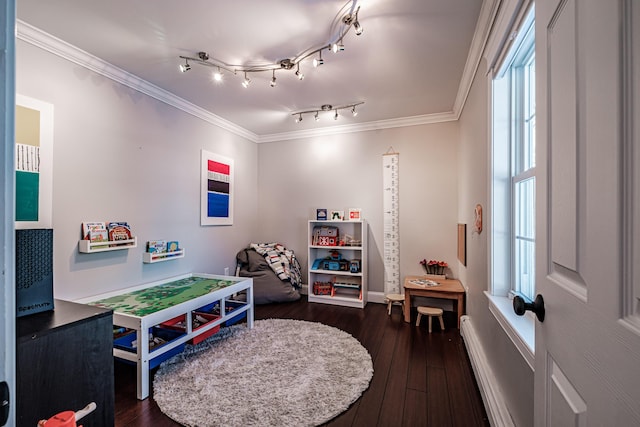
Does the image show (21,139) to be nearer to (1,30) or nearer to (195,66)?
(195,66)

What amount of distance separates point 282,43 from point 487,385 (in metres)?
2.70

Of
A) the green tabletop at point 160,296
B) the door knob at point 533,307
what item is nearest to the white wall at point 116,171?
the green tabletop at point 160,296

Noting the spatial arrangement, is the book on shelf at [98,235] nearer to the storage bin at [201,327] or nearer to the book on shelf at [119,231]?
the book on shelf at [119,231]

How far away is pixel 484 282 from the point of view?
1.98 meters

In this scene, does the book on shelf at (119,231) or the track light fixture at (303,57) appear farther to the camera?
the book on shelf at (119,231)

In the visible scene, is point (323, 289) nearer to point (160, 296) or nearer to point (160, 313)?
point (160, 296)

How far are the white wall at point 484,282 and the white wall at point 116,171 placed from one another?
9.60 ft

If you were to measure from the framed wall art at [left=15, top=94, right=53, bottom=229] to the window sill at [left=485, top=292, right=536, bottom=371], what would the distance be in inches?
115

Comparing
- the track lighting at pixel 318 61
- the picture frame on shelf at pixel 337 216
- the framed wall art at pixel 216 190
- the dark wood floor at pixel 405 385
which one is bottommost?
the dark wood floor at pixel 405 385

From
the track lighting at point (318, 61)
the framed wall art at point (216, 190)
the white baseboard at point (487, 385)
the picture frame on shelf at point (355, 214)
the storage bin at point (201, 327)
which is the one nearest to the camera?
the white baseboard at point (487, 385)

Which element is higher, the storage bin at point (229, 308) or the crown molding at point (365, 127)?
the crown molding at point (365, 127)

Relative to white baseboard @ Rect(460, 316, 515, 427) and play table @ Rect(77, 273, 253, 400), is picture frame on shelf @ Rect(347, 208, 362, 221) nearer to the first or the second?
play table @ Rect(77, 273, 253, 400)

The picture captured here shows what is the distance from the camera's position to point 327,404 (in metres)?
1.73

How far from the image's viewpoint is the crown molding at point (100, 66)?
192cm
